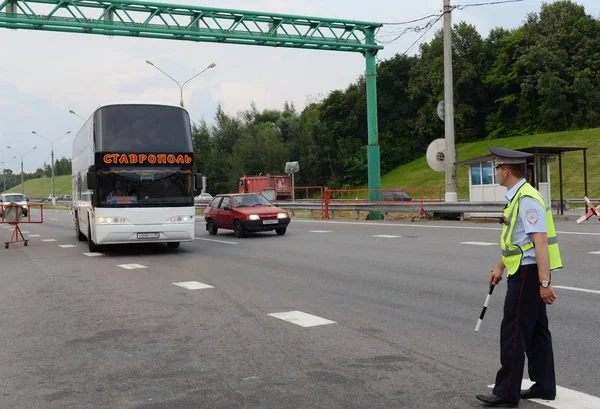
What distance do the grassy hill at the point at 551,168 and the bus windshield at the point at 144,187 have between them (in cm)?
3419

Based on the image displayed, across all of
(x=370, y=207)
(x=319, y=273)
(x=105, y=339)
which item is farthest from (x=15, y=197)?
(x=105, y=339)

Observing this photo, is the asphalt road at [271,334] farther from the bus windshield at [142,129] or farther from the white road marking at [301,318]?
the bus windshield at [142,129]

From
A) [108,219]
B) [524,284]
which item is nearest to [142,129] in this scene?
[108,219]

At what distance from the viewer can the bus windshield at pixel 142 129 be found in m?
16.3

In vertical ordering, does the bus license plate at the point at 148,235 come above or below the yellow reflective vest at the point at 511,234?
below

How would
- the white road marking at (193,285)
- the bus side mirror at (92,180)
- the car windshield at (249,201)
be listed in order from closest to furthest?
the white road marking at (193,285), the bus side mirror at (92,180), the car windshield at (249,201)

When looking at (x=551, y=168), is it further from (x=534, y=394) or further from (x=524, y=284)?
(x=524, y=284)

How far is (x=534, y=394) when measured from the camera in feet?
15.5

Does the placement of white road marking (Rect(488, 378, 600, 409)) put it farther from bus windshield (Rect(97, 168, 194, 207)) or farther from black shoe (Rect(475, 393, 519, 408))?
bus windshield (Rect(97, 168, 194, 207))

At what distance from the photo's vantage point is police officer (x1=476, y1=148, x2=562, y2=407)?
4.45 meters

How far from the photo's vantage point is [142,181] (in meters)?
16.5

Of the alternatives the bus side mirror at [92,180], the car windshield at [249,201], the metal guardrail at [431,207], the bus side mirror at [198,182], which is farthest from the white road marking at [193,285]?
the metal guardrail at [431,207]

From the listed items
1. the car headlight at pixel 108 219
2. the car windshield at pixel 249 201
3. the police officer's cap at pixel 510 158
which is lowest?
the car headlight at pixel 108 219

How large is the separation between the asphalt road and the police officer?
0.77 feet
